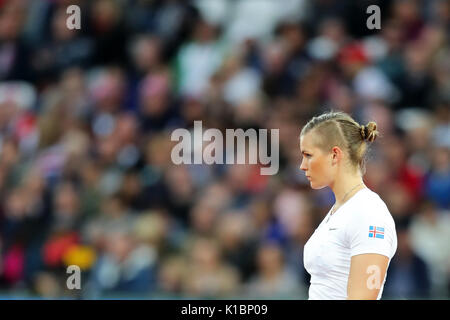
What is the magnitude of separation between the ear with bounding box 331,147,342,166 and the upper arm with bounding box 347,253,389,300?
0.42 meters

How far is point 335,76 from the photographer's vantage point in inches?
319

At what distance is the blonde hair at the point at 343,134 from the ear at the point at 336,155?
15 millimetres

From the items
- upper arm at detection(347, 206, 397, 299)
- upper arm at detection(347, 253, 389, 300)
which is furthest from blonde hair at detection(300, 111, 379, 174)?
upper arm at detection(347, 253, 389, 300)

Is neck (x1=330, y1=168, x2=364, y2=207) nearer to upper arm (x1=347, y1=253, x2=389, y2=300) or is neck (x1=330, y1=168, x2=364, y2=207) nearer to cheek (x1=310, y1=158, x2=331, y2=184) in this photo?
cheek (x1=310, y1=158, x2=331, y2=184)

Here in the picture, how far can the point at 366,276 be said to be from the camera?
2951 millimetres

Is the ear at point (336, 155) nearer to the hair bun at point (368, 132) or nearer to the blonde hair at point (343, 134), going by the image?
the blonde hair at point (343, 134)

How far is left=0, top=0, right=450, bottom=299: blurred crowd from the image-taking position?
706cm

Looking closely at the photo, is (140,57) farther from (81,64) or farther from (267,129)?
(267,129)

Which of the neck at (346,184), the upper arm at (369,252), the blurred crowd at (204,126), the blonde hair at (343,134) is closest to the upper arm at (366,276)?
the upper arm at (369,252)

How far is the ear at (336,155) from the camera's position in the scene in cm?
325

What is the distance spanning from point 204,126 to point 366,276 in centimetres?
512

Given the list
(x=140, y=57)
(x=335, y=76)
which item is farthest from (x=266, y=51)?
(x=140, y=57)

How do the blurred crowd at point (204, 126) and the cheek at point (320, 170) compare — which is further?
the blurred crowd at point (204, 126)
